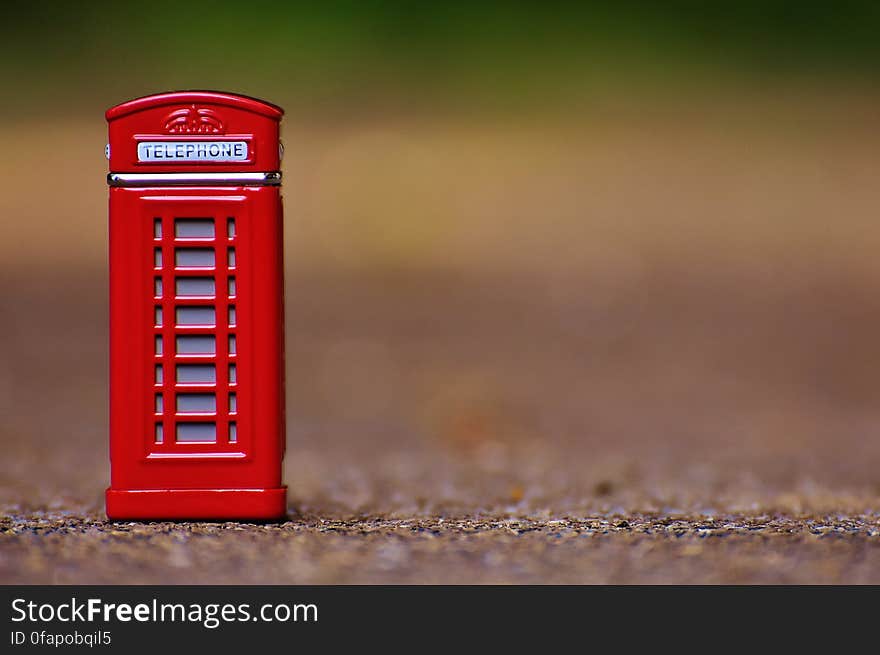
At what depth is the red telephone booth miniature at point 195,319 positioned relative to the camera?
4.66m

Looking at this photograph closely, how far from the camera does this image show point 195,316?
15.5ft

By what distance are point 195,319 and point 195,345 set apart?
0.10 m

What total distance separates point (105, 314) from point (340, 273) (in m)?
2.31

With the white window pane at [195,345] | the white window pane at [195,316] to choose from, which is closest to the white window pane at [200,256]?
the white window pane at [195,316]

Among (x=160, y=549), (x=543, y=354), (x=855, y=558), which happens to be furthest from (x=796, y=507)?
(x=543, y=354)

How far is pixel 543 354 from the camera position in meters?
10.6

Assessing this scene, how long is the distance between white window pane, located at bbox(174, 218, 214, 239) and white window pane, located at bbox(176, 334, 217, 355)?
38 cm

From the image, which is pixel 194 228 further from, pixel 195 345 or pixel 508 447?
pixel 508 447

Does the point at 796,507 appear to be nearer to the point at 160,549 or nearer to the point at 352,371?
the point at 160,549

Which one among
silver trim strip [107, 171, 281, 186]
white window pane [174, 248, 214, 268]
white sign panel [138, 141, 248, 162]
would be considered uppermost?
white sign panel [138, 141, 248, 162]

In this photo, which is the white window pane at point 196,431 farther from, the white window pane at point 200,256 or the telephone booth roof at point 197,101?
the telephone booth roof at point 197,101

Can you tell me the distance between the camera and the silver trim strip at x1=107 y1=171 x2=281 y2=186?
466 cm

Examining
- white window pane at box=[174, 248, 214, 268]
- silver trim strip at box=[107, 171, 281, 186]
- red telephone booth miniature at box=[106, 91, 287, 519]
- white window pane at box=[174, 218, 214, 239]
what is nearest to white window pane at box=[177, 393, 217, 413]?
red telephone booth miniature at box=[106, 91, 287, 519]

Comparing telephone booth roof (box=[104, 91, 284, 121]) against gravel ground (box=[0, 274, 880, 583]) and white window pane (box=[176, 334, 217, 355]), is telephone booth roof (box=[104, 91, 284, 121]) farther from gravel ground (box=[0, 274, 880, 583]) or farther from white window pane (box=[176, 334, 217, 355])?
gravel ground (box=[0, 274, 880, 583])
